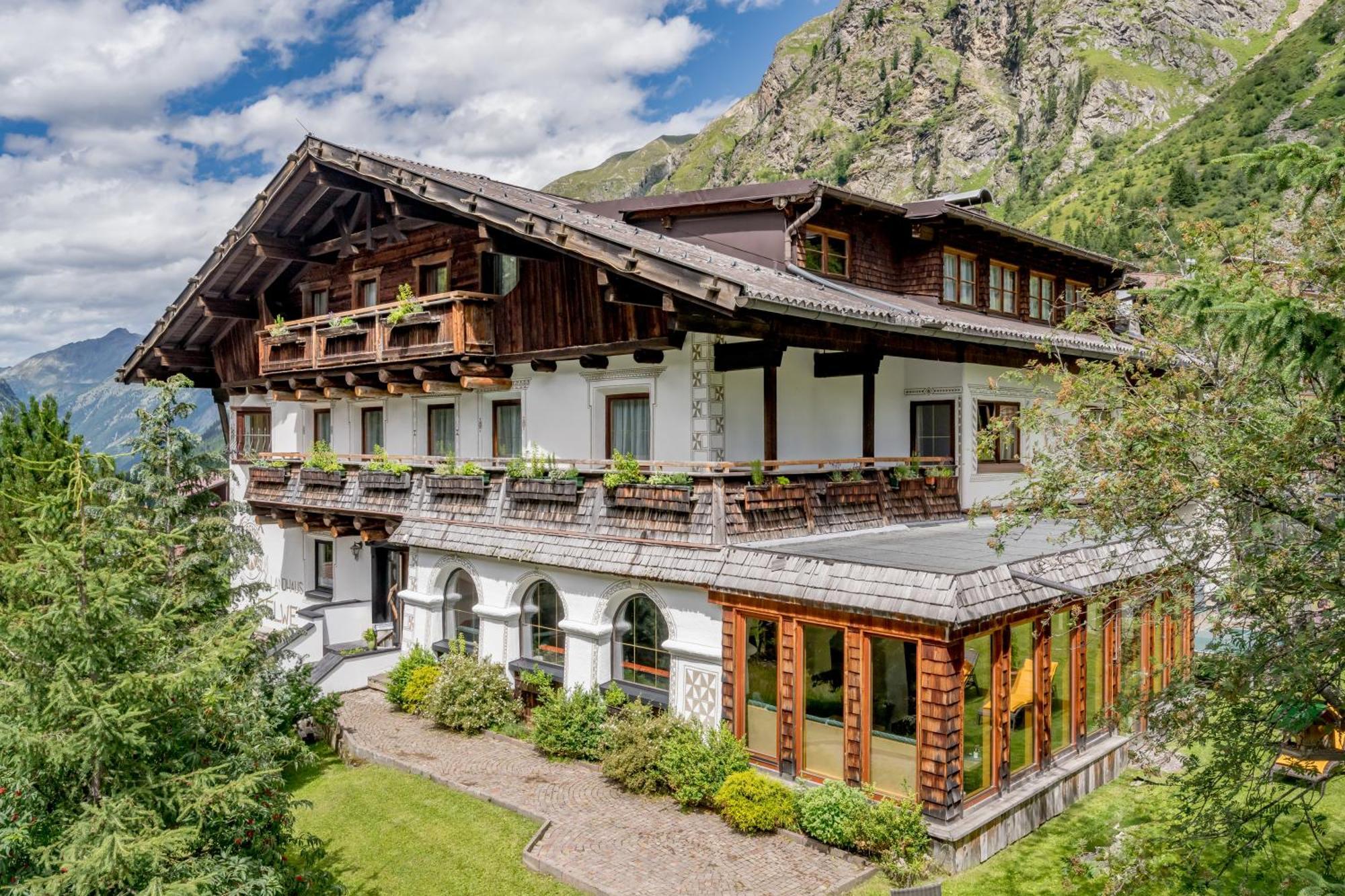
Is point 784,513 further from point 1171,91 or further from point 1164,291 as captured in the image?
point 1171,91

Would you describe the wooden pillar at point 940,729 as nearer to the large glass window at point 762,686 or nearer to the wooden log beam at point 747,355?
the large glass window at point 762,686

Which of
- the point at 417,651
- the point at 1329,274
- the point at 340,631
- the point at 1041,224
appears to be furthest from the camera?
the point at 1041,224

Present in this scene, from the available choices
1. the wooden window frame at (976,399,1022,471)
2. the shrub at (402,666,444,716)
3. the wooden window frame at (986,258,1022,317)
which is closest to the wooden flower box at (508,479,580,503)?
the shrub at (402,666,444,716)

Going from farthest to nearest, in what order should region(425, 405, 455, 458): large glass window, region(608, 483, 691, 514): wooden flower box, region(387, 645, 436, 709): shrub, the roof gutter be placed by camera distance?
region(425, 405, 455, 458): large glass window → the roof gutter → region(387, 645, 436, 709): shrub → region(608, 483, 691, 514): wooden flower box

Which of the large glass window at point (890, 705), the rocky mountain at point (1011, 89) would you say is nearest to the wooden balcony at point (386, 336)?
the large glass window at point (890, 705)

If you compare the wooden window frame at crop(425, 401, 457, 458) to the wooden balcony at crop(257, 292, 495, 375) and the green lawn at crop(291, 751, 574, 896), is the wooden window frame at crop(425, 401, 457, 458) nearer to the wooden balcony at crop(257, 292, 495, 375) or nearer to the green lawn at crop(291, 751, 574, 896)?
the wooden balcony at crop(257, 292, 495, 375)

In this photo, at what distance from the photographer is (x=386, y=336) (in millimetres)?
18625

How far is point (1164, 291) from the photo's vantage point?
6680 mm

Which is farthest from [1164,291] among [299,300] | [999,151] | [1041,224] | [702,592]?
[999,151]

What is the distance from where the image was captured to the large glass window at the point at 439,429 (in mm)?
20438

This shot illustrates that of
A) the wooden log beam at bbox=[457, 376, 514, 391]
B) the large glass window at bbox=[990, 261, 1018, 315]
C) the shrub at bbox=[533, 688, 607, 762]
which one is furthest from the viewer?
the large glass window at bbox=[990, 261, 1018, 315]

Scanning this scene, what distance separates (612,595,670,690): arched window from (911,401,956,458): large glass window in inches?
265

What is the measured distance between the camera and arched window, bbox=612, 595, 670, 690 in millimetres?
14219

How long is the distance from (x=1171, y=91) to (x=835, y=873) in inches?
6066
